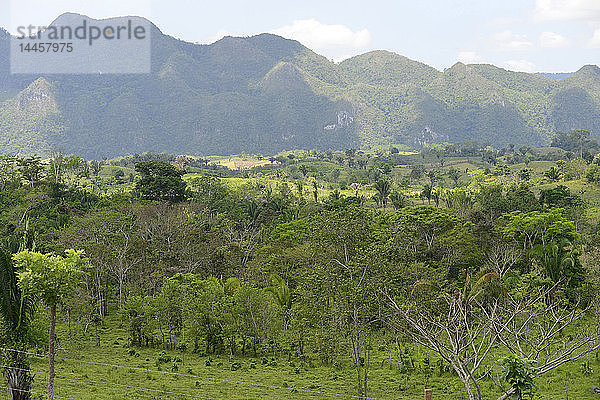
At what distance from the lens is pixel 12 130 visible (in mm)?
185375

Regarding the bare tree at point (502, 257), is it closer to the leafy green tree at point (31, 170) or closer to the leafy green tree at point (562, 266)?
the leafy green tree at point (562, 266)

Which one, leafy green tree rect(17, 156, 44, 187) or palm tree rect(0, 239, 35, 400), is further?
leafy green tree rect(17, 156, 44, 187)

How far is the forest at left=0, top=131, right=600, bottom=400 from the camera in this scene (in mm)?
14578

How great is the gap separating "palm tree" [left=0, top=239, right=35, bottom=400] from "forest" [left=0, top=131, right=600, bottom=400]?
0.05 metres

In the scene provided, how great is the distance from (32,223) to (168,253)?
1091cm

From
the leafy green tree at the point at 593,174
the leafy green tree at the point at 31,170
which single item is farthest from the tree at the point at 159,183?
the leafy green tree at the point at 593,174

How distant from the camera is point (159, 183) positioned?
5362 centimetres

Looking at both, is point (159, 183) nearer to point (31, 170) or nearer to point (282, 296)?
point (31, 170)

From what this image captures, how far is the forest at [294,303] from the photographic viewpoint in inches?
574

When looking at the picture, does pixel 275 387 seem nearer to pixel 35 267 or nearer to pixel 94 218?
pixel 35 267

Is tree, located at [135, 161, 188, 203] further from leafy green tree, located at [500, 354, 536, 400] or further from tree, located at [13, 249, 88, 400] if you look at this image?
leafy green tree, located at [500, 354, 536, 400]

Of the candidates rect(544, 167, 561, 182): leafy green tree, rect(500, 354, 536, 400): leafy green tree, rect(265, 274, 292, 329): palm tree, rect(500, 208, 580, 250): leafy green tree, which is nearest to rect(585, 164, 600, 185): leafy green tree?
rect(544, 167, 561, 182): leafy green tree

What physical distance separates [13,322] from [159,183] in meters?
39.6

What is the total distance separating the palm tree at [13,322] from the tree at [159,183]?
38.8 meters
